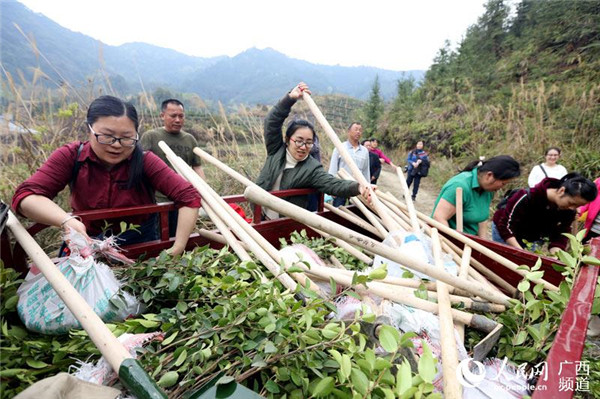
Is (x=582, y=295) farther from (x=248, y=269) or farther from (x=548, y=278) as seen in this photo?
(x=248, y=269)

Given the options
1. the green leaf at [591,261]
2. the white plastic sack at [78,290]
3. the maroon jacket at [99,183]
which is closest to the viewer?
the white plastic sack at [78,290]

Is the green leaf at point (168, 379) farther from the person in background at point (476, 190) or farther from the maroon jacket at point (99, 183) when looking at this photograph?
the person in background at point (476, 190)

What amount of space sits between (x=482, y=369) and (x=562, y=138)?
9379 millimetres

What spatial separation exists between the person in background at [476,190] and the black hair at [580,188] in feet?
1.28

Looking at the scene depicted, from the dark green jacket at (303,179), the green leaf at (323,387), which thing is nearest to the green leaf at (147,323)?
the green leaf at (323,387)

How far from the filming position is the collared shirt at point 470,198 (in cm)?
244

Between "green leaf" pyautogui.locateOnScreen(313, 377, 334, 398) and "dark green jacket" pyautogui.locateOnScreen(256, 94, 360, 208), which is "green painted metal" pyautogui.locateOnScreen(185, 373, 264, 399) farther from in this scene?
"dark green jacket" pyautogui.locateOnScreen(256, 94, 360, 208)

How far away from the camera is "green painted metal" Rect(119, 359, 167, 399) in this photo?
26.7 inches

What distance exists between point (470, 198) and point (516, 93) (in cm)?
1171

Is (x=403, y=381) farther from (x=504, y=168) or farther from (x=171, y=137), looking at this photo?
(x=171, y=137)

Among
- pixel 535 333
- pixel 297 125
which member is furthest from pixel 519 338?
pixel 297 125

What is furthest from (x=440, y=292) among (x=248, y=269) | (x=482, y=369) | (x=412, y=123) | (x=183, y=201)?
(x=412, y=123)

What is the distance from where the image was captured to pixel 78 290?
109 centimetres

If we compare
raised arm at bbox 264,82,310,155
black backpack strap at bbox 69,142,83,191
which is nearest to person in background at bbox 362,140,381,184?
raised arm at bbox 264,82,310,155
